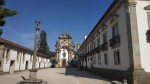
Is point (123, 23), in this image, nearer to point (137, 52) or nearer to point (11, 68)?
point (137, 52)

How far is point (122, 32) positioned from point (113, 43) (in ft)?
5.64

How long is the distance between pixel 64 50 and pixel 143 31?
43180 millimetres

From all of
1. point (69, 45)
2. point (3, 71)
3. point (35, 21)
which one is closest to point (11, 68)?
point (3, 71)

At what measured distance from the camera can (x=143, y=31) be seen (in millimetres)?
10547

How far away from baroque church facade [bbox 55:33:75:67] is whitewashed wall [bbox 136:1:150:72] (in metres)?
42.1

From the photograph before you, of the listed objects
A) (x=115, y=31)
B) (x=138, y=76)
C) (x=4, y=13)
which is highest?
(x=4, y=13)

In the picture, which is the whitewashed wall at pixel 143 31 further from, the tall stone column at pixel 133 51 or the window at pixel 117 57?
the window at pixel 117 57

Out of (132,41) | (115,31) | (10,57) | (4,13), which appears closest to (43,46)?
(10,57)

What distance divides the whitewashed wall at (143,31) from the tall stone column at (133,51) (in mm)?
390

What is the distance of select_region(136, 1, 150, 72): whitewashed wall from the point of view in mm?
10141

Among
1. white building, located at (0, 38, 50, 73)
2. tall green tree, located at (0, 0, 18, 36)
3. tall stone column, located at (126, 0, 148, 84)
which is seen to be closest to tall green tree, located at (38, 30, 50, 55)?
white building, located at (0, 38, 50, 73)

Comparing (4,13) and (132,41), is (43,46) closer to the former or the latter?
(4,13)

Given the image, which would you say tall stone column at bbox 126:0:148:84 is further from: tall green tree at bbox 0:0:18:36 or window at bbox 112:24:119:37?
tall green tree at bbox 0:0:18:36

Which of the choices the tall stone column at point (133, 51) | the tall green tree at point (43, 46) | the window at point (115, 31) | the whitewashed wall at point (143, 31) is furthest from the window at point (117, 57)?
the tall green tree at point (43, 46)
